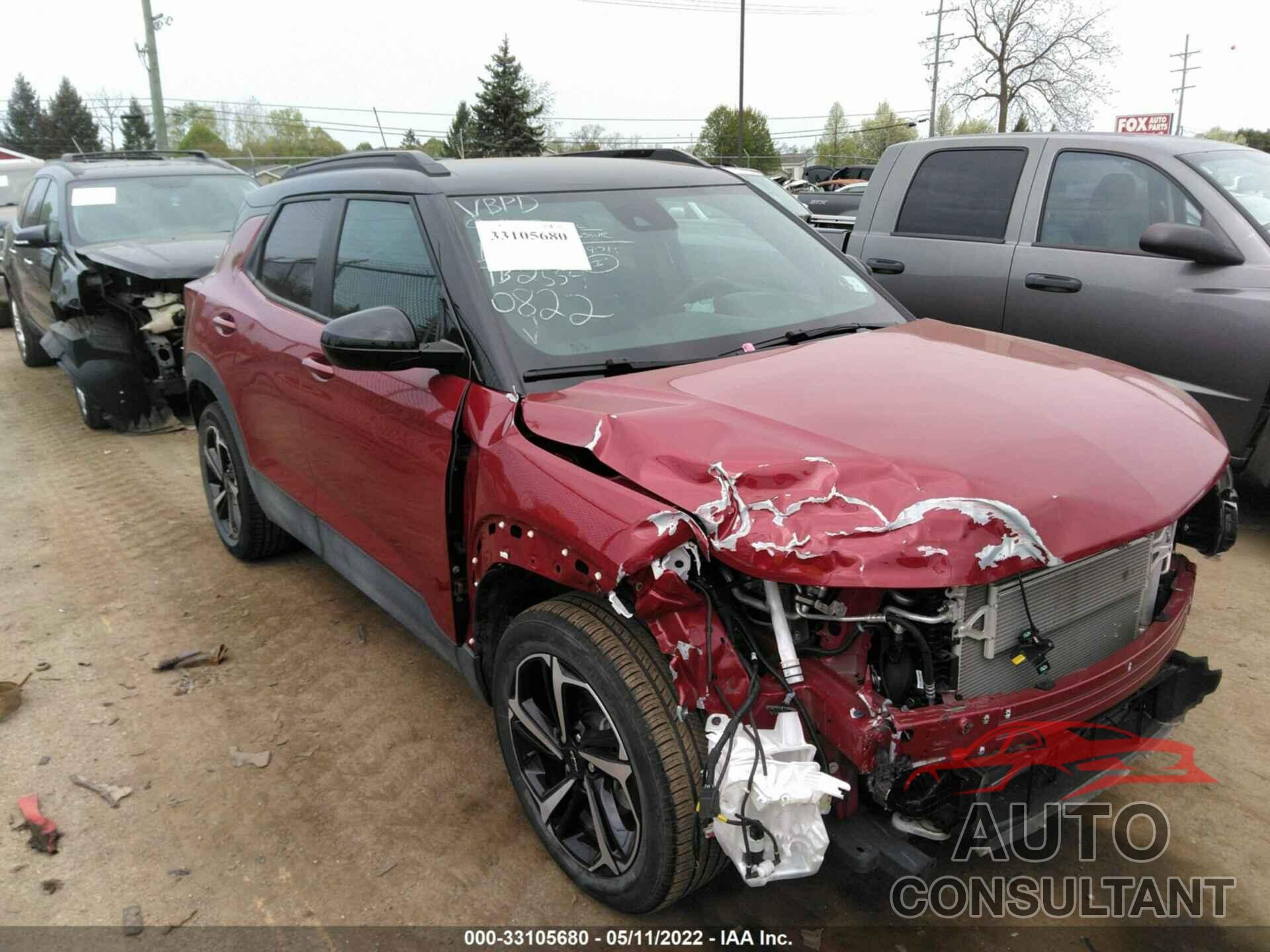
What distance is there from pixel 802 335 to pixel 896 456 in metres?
1.09

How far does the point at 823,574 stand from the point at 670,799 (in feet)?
2.14

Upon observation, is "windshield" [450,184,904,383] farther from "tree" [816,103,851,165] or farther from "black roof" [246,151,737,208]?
"tree" [816,103,851,165]

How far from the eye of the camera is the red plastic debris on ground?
2.98 m

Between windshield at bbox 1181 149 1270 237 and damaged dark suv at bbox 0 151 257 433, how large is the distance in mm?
6565

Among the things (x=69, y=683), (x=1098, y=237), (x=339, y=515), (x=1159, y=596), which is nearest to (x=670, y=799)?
(x=1159, y=596)

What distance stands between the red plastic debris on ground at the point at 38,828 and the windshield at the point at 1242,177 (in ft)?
18.3

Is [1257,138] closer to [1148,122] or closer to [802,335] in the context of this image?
[1148,122]

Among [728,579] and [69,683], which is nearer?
[728,579]

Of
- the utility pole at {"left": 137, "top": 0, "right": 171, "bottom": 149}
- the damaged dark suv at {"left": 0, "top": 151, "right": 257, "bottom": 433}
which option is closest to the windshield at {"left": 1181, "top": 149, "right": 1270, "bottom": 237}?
the damaged dark suv at {"left": 0, "top": 151, "right": 257, "bottom": 433}

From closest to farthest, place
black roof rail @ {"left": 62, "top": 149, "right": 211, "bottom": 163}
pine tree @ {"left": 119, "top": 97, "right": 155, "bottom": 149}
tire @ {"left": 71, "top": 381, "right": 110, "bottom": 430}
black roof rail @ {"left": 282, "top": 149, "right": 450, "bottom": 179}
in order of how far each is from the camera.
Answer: black roof rail @ {"left": 282, "top": 149, "right": 450, "bottom": 179}, tire @ {"left": 71, "top": 381, "right": 110, "bottom": 430}, black roof rail @ {"left": 62, "top": 149, "right": 211, "bottom": 163}, pine tree @ {"left": 119, "top": 97, "right": 155, "bottom": 149}

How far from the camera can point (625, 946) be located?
2551 millimetres

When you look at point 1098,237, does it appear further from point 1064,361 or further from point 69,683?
point 69,683

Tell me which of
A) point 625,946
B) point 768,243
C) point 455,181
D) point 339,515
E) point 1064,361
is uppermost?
point 455,181

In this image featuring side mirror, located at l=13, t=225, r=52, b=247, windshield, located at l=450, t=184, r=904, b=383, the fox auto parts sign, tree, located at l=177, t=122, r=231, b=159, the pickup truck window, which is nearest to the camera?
windshield, located at l=450, t=184, r=904, b=383
